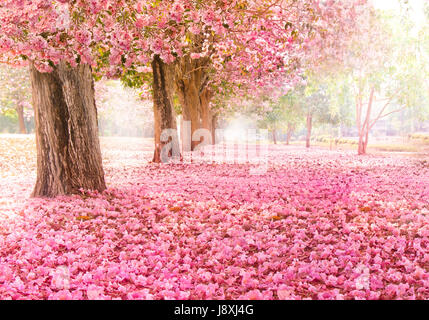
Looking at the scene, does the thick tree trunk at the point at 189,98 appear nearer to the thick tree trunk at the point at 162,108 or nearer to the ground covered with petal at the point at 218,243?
the thick tree trunk at the point at 162,108

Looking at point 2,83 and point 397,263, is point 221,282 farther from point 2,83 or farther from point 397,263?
point 2,83

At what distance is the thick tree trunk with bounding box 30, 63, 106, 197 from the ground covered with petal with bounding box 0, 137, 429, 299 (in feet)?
1.75

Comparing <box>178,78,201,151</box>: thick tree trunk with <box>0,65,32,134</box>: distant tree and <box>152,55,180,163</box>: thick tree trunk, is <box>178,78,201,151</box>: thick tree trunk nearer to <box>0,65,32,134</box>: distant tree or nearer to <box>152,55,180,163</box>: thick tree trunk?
<box>152,55,180,163</box>: thick tree trunk

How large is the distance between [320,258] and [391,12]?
22.9 m

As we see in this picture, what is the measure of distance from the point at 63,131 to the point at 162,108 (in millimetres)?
8467

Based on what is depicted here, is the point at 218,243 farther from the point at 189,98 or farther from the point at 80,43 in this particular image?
the point at 189,98

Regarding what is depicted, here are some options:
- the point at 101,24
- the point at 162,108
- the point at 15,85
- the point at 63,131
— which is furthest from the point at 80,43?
the point at 15,85

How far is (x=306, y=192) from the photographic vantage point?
10.0 metres

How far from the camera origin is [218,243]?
6.14 m

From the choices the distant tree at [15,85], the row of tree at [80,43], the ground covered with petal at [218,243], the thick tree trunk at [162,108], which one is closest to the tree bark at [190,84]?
the thick tree trunk at [162,108]

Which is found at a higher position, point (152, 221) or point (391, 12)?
point (391, 12)

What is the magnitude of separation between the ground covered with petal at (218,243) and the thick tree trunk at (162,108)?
6.70 metres

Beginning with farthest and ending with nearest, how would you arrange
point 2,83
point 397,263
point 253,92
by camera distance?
point 2,83, point 253,92, point 397,263
